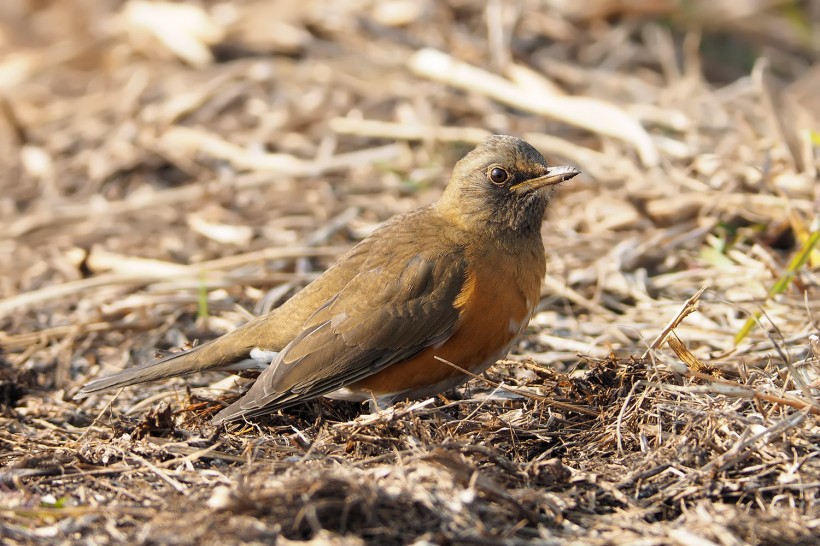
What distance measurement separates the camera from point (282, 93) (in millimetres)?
9469

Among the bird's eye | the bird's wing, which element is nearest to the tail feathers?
the bird's wing

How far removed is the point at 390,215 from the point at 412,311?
2.74 metres

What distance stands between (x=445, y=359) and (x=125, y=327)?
2.35 meters

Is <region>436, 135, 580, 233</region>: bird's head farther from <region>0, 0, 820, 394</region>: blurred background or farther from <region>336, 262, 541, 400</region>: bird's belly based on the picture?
<region>0, 0, 820, 394</region>: blurred background

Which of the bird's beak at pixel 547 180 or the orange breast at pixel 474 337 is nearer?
the orange breast at pixel 474 337

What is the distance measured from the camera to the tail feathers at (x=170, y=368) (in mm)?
5078

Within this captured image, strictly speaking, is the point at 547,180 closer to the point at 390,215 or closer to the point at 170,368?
the point at 170,368

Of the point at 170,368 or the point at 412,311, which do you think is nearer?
the point at 412,311

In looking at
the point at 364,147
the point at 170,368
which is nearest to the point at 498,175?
the point at 170,368

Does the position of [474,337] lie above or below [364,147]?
below

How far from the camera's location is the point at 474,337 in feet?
16.2

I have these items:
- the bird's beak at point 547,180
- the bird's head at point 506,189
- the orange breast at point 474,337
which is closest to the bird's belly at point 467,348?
the orange breast at point 474,337

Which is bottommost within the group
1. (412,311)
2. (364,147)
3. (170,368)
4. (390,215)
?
(170,368)

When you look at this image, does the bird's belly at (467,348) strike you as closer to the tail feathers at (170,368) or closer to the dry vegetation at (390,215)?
the dry vegetation at (390,215)
